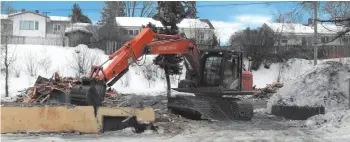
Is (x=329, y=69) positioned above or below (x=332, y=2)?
below

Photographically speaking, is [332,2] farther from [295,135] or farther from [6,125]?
[6,125]

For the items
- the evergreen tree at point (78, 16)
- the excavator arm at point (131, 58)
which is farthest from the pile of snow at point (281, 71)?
the evergreen tree at point (78, 16)

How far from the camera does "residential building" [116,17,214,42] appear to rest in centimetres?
4250

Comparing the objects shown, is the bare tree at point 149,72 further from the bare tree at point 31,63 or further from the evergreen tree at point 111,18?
the evergreen tree at point 111,18

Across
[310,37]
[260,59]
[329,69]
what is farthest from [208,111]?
[310,37]

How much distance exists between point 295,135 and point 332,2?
257 inches

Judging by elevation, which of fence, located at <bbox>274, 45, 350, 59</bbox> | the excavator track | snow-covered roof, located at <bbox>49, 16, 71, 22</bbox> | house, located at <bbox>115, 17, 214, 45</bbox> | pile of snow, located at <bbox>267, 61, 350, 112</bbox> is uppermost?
snow-covered roof, located at <bbox>49, 16, 71, 22</bbox>

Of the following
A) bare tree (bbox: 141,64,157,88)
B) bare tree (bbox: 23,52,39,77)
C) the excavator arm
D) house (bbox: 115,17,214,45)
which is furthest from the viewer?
house (bbox: 115,17,214,45)

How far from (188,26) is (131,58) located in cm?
3551

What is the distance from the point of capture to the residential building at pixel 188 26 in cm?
4250

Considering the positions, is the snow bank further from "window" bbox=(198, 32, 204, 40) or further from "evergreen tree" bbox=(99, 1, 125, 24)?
"evergreen tree" bbox=(99, 1, 125, 24)

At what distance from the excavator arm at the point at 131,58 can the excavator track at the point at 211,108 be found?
1577 mm

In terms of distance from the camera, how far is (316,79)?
1496 centimetres

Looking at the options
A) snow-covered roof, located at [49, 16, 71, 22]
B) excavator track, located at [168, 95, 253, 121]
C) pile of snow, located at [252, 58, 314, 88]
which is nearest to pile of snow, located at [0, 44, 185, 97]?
pile of snow, located at [252, 58, 314, 88]
